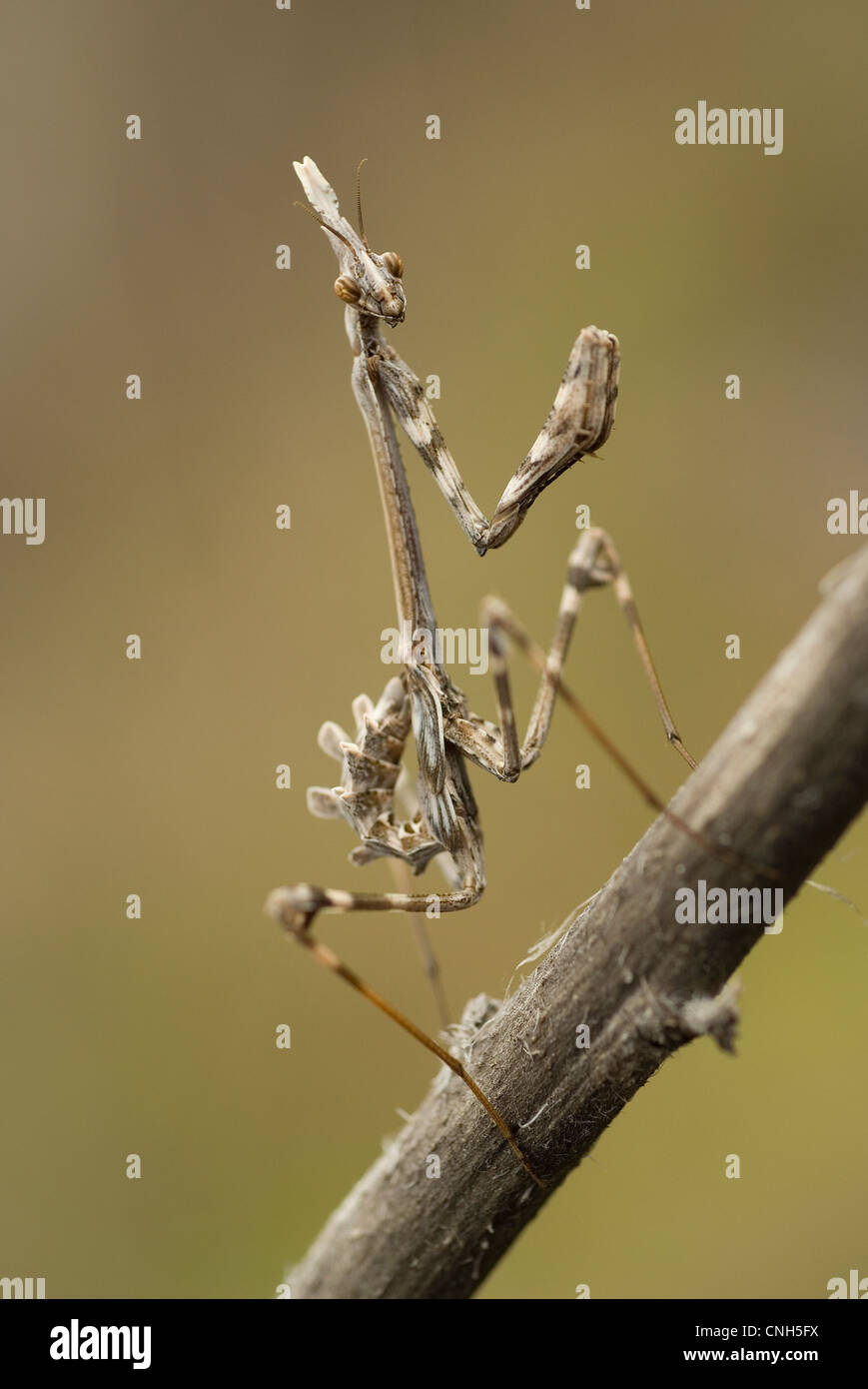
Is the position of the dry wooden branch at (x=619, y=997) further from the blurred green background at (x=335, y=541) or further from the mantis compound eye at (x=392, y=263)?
the blurred green background at (x=335, y=541)

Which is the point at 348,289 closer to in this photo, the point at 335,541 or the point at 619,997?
the point at 619,997

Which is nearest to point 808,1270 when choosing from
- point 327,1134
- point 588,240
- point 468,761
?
point 327,1134

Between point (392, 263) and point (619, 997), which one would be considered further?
point (392, 263)

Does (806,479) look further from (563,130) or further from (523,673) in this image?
(563,130)

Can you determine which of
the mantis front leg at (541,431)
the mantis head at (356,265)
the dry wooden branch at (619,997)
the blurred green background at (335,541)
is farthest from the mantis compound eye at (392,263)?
the dry wooden branch at (619,997)

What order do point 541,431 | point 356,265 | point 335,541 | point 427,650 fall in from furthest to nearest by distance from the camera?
point 335,541, point 427,650, point 356,265, point 541,431

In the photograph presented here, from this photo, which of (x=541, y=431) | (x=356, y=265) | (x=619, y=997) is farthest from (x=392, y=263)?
(x=619, y=997)
